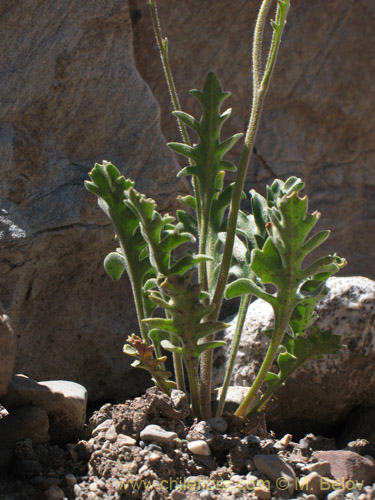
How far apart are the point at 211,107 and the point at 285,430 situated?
1171 mm

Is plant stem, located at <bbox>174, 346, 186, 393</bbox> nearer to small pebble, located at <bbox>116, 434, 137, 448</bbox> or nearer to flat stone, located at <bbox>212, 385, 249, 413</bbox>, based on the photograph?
flat stone, located at <bbox>212, 385, 249, 413</bbox>

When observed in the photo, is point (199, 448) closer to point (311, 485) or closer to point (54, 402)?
point (311, 485)

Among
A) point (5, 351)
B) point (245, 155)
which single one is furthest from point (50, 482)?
point (245, 155)

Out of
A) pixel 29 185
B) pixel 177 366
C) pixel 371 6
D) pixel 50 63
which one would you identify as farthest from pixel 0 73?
pixel 371 6

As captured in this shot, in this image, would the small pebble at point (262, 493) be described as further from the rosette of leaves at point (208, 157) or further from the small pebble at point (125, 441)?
the rosette of leaves at point (208, 157)

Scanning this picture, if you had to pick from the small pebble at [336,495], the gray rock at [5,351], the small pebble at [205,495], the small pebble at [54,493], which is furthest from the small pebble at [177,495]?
the gray rock at [5,351]

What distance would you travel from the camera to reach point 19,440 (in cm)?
163

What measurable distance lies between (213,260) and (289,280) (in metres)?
0.28

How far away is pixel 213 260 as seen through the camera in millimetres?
1836

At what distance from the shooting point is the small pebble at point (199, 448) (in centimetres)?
160

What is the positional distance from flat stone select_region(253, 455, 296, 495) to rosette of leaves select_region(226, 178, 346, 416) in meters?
0.25

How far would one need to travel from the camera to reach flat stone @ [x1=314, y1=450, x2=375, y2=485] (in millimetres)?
1617

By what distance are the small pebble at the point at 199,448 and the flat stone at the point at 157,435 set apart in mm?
50

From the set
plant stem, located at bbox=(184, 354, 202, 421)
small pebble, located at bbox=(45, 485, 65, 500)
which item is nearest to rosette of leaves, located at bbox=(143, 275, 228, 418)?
plant stem, located at bbox=(184, 354, 202, 421)
